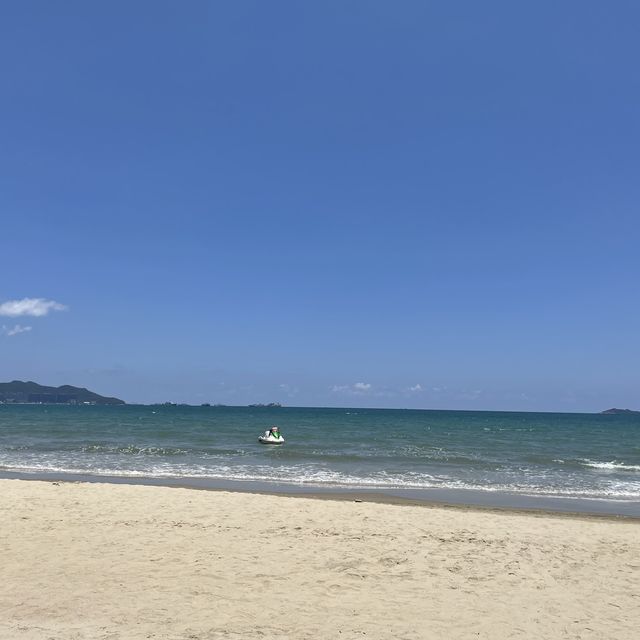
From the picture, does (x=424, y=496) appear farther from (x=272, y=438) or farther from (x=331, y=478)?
(x=272, y=438)

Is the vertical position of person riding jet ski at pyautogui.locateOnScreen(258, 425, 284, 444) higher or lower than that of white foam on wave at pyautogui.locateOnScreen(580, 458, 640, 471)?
higher

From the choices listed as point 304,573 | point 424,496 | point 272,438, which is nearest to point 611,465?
point 424,496

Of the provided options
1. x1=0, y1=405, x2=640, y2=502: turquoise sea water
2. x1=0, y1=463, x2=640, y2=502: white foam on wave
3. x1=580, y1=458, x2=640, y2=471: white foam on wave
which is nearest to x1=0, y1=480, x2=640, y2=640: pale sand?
x1=0, y1=463, x2=640, y2=502: white foam on wave

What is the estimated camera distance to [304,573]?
Result: 26.5 feet

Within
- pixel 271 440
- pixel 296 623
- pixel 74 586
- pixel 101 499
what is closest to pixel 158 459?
pixel 271 440

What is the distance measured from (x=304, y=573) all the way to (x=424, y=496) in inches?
391

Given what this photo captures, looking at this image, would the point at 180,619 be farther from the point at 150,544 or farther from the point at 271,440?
the point at 271,440

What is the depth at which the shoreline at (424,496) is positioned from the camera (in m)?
15.1

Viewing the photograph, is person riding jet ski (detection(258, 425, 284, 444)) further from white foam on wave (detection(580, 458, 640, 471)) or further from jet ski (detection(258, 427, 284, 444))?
white foam on wave (detection(580, 458, 640, 471))

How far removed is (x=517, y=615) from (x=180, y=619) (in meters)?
4.17

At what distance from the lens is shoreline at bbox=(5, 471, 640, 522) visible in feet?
49.7

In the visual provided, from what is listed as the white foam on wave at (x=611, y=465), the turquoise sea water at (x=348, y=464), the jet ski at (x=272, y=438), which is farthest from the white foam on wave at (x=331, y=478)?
the jet ski at (x=272, y=438)

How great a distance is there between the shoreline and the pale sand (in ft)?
7.88

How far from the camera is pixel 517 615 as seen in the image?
6.77m
